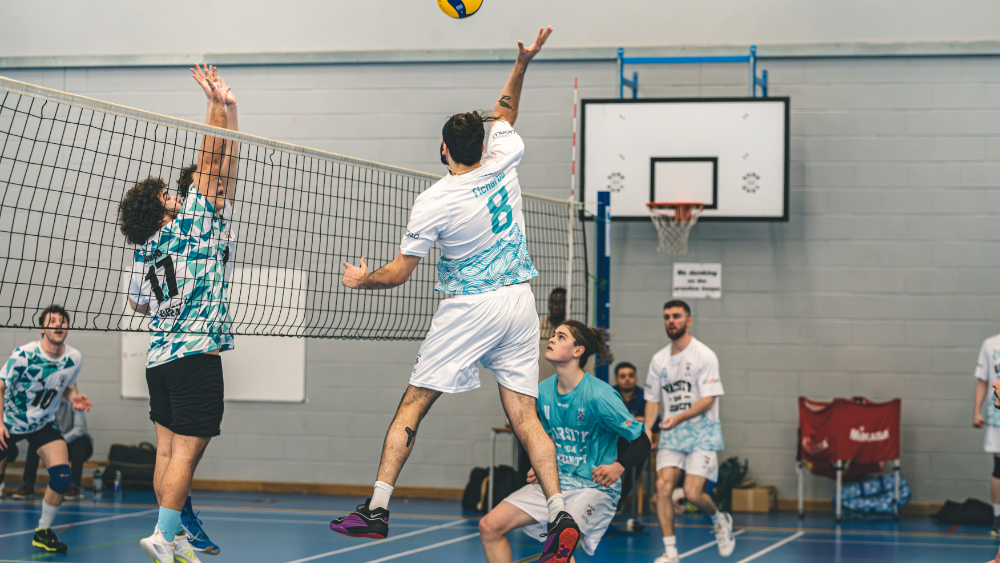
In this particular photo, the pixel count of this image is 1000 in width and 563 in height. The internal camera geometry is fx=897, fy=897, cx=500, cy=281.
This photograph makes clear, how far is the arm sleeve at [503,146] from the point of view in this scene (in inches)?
165

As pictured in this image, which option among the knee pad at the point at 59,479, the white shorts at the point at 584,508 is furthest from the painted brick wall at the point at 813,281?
the white shorts at the point at 584,508

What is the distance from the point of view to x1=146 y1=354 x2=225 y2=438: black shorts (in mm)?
4348

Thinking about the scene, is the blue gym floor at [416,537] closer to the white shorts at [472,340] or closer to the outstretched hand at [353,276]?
the white shorts at [472,340]

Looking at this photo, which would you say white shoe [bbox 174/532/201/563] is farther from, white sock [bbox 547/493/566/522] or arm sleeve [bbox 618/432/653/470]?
arm sleeve [bbox 618/432/653/470]

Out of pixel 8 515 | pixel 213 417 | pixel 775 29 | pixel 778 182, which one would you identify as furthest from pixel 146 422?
pixel 775 29

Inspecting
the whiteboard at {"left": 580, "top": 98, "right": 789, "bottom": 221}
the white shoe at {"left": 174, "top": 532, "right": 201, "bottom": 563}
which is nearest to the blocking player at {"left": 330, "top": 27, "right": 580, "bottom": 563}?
the white shoe at {"left": 174, "top": 532, "right": 201, "bottom": 563}

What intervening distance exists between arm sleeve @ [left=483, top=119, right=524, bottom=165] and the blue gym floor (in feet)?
10.8

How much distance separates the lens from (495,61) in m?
9.72

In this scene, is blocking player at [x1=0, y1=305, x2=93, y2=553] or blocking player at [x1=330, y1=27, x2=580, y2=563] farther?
blocking player at [x1=0, y1=305, x2=93, y2=553]

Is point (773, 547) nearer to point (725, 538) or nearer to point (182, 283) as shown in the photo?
point (725, 538)

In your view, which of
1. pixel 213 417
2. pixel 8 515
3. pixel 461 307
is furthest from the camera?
pixel 8 515

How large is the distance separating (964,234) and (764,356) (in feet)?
7.52

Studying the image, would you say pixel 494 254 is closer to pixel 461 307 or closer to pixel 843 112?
pixel 461 307

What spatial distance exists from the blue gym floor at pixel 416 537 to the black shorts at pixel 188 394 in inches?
80.7
